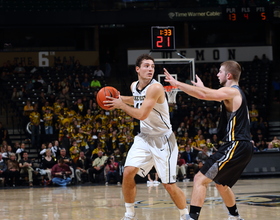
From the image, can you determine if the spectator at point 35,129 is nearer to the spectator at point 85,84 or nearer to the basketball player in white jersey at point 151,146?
the spectator at point 85,84

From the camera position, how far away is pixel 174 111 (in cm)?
2233

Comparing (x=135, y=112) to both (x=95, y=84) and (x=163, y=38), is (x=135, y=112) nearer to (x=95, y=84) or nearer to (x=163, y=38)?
(x=163, y=38)

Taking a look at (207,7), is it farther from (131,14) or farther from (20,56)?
(20,56)

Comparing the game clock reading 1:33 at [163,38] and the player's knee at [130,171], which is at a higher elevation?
the game clock reading 1:33 at [163,38]

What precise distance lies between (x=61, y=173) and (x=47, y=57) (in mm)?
11234

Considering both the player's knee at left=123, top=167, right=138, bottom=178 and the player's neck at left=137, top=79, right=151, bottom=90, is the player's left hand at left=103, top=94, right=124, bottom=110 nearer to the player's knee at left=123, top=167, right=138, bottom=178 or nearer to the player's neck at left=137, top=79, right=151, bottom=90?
the player's neck at left=137, top=79, right=151, bottom=90

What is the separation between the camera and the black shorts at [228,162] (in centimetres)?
616

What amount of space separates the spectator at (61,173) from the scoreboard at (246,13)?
10.7 m

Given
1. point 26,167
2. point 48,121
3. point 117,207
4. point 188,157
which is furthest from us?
point 48,121

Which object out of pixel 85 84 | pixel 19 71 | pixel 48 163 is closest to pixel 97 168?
pixel 48 163

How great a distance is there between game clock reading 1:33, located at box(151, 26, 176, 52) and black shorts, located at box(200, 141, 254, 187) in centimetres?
1150

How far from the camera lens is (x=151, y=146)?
682 centimetres

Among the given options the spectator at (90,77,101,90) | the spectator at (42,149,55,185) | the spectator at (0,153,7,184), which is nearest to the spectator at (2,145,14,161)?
the spectator at (0,153,7,184)

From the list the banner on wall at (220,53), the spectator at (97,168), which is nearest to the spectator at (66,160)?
the spectator at (97,168)
